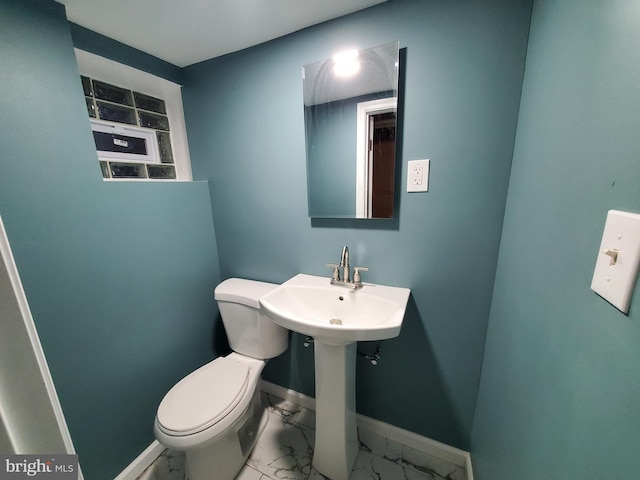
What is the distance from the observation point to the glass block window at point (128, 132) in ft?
4.01

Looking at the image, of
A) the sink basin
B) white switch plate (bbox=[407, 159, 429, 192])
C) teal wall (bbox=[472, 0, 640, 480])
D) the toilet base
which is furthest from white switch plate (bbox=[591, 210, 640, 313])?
the toilet base

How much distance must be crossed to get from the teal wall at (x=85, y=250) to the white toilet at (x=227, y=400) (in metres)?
0.27

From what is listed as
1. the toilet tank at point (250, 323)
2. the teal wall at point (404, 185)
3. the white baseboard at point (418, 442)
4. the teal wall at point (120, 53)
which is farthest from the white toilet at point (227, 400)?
the teal wall at point (120, 53)

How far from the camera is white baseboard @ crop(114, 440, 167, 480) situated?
3.83 feet

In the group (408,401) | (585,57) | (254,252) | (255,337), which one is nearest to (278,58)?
(254,252)

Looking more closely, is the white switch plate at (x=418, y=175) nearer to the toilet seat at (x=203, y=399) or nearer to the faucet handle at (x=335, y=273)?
the faucet handle at (x=335, y=273)

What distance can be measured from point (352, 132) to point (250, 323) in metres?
1.09

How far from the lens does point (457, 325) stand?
106 cm

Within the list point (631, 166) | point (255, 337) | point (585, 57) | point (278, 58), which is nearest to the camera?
point (631, 166)

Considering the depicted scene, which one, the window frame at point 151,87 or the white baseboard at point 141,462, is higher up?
the window frame at point 151,87

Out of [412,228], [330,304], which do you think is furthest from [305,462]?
[412,228]

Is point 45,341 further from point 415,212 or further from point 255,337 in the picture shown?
point 415,212

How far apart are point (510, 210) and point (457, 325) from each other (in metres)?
0.52

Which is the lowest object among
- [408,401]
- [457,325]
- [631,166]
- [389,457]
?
[389,457]
